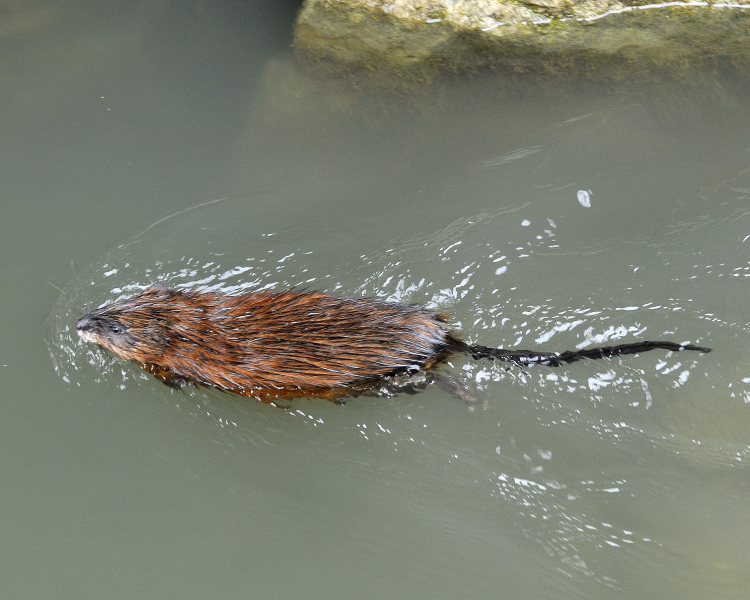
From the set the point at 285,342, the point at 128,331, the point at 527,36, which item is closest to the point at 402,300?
the point at 285,342

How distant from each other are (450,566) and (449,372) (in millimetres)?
961

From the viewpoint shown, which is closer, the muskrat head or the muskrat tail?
the muskrat tail

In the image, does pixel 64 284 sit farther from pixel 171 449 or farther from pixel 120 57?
pixel 120 57

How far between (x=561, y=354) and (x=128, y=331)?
2.14 m

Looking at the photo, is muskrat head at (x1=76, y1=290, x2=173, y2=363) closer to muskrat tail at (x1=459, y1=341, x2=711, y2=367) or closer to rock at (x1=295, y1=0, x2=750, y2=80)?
muskrat tail at (x1=459, y1=341, x2=711, y2=367)

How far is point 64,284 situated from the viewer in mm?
3826

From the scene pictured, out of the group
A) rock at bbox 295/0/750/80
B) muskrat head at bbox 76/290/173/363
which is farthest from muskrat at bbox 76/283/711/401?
rock at bbox 295/0/750/80

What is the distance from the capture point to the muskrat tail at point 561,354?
2887 millimetres

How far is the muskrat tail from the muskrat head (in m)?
1.52

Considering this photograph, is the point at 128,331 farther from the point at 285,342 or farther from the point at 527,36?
the point at 527,36

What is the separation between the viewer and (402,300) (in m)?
3.69

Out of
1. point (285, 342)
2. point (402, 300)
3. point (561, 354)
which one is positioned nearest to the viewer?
point (285, 342)

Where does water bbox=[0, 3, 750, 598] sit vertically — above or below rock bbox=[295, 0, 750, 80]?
below

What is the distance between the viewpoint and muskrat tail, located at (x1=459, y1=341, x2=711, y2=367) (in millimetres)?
2887
